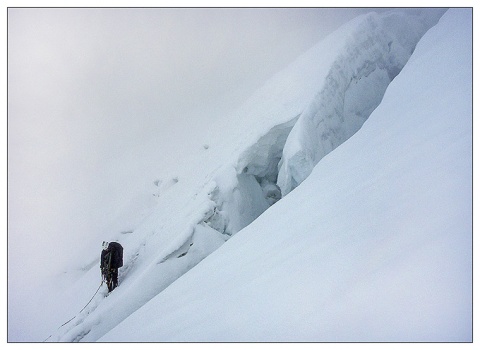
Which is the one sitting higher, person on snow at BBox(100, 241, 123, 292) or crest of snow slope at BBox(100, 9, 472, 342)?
person on snow at BBox(100, 241, 123, 292)

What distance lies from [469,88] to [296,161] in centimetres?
202

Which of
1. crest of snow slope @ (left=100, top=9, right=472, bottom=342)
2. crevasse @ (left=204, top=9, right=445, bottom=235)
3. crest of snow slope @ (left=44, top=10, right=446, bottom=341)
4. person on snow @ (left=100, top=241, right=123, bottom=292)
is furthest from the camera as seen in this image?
crevasse @ (left=204, top=9, right=445, bottom=235)

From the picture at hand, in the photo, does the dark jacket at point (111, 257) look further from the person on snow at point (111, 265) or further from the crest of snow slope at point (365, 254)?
the crest of snow slope at point (365, 254)

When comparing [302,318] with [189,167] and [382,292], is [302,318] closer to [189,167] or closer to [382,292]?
[382,292]

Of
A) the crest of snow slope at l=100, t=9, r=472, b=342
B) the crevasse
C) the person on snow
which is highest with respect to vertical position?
the crevasse

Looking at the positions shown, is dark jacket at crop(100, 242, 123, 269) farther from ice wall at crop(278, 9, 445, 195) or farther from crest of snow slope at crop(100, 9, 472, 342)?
ice wall at crop(278, 9, 445, 195)

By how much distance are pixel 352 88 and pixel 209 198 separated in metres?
3.02

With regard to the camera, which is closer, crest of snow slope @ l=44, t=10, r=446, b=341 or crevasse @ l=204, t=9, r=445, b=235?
crest of snow slope @ l=44, t=10, r=446, b=341

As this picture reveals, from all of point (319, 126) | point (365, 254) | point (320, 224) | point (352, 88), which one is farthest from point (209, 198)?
point (352, 88)

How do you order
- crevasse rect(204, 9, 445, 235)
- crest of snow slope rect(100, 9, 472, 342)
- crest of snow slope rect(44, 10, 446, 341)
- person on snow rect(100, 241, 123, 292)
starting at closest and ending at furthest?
crest of snow slope rect(100, 9, 472, 342)
crest of snow slope rect(44, 10, 446, 341)
person on snow rect(100, 241, 123, 292)
crevasse rect(204, 9, 445, 235)

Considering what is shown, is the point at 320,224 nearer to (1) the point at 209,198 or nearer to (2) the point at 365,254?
(2) the point at 365,254

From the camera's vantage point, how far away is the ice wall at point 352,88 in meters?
4.42

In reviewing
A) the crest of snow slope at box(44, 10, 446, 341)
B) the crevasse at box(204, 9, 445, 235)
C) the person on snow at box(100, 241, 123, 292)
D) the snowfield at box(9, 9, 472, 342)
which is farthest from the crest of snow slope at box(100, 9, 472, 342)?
the crevasse at box(204, 9, 445, 235)

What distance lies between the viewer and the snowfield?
1.64 m
